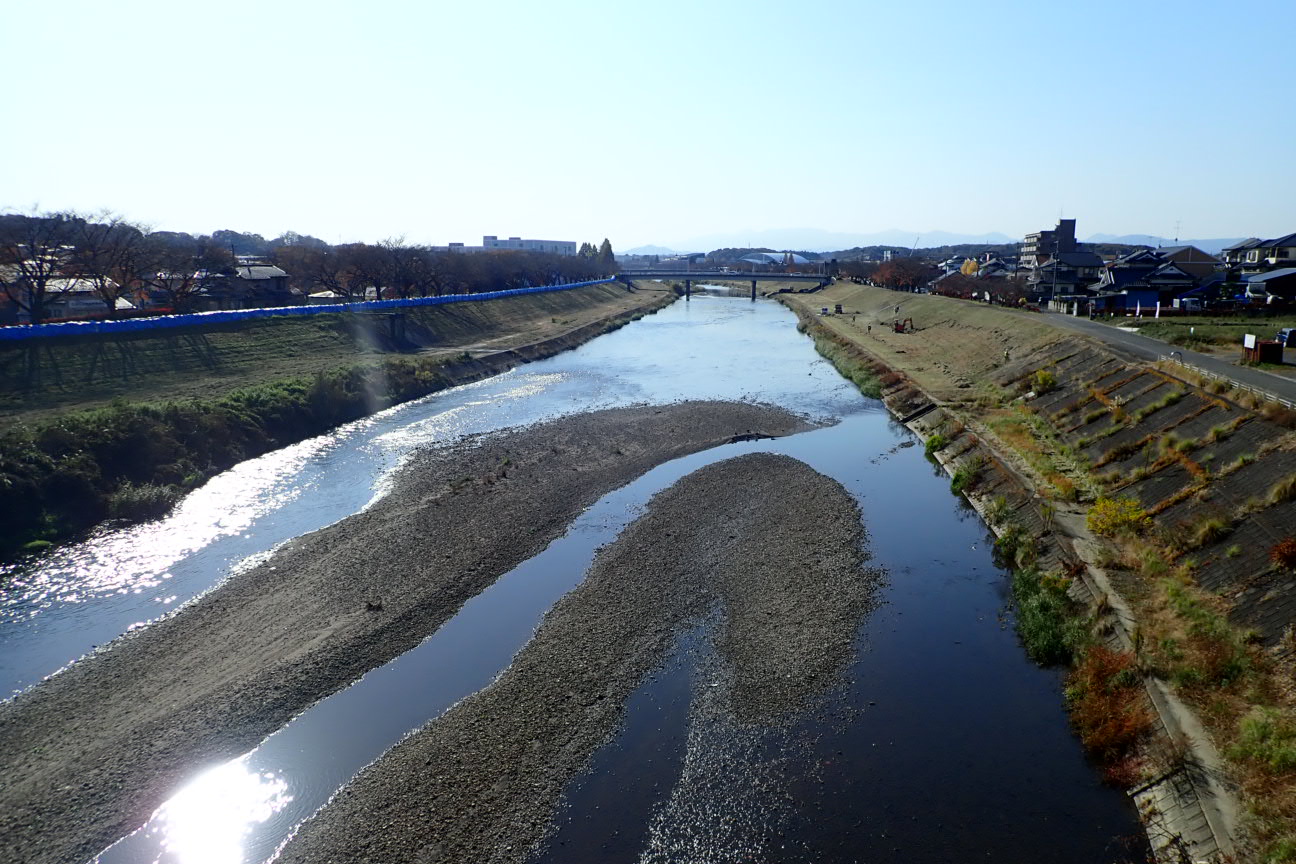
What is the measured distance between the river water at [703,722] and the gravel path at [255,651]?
59 cm

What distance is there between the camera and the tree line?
48125mm

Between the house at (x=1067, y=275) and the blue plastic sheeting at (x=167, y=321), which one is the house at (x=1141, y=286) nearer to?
the house at (x=1067, y=275)

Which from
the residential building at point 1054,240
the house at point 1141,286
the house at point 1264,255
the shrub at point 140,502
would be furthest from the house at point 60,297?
the residential building at point 1054,240

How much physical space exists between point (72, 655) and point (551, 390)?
107 feet

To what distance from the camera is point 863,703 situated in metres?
14.8

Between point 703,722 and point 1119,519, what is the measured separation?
1254cm

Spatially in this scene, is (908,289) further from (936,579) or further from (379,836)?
(379,836)

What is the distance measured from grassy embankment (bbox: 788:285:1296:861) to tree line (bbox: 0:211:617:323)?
52.2m

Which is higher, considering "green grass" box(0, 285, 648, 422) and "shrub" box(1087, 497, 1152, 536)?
"green grass" box(0, 285, 648, 422)

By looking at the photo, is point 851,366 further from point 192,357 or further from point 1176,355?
point 192,357

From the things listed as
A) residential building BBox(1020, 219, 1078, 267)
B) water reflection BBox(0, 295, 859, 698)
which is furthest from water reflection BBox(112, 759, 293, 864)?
residential building BBox(1020, 219, 1078, 267)

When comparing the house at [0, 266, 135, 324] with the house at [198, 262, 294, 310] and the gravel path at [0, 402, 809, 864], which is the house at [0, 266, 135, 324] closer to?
the house at [198, 262, 294, 310]

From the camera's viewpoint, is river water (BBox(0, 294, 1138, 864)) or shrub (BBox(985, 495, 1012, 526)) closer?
river water (BBox(0, 294, 1138, 864))

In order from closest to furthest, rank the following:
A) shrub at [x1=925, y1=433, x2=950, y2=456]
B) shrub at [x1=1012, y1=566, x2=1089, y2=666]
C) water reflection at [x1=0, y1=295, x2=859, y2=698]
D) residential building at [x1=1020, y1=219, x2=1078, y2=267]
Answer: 1. shrub at [x1=1012, y1=566, x2=1089, y2=666]
2. water reflection at [x1=0, y1=295, x2=859, y2=698]
3. shrub at [x1=925, y1=433, x2=950, y2=456]
4. residential building at [x1=1020, y1=219, x2=1078, y2=267]
